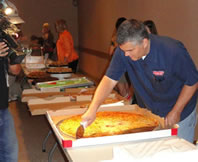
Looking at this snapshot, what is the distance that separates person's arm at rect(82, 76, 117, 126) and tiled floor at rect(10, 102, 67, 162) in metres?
1.42

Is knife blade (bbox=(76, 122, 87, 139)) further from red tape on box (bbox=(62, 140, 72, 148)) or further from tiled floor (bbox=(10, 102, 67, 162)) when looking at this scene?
tiled floor (bbox=(10, 102, 67, 162))

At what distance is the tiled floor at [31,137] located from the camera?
297 cm

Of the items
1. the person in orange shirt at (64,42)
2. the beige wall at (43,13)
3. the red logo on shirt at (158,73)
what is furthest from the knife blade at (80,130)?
the beige wall at (43,13)

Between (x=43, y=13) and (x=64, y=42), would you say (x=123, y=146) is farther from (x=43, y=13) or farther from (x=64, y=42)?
(x=43, y=13)

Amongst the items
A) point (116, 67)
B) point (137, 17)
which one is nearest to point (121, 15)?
point (137, 17)

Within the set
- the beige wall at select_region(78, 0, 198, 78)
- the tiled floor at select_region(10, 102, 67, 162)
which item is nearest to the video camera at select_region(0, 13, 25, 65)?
the tiled floor at select_region(10, 102, 67, 162)

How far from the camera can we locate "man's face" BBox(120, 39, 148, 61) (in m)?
1.47

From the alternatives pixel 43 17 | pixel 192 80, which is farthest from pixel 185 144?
pixel 43 17

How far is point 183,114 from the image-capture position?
1.75 meters

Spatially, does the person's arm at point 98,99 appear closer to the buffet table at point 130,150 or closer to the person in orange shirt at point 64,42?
the buffet table at point 130,150

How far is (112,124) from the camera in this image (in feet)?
5.44

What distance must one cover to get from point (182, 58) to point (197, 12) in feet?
5.24

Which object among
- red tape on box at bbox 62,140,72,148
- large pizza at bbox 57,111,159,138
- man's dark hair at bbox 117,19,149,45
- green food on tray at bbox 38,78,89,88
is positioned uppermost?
man's dark hair at bbox 117,19,149,45

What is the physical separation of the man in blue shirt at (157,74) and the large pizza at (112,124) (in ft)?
0.26
